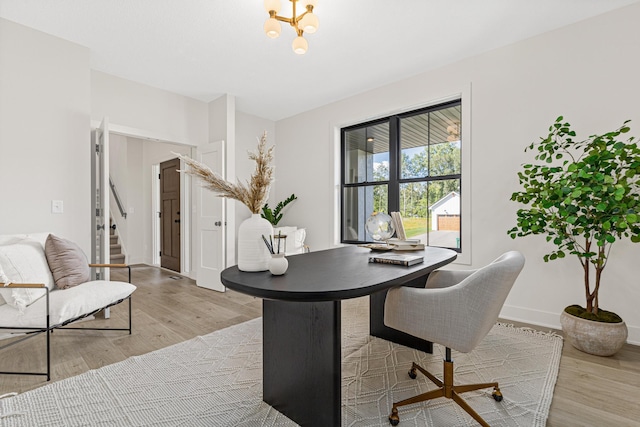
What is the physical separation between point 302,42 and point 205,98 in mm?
2673

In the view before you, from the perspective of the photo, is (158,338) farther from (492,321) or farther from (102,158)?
(492,321)

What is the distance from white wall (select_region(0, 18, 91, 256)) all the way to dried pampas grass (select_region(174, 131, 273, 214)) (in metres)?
2.28

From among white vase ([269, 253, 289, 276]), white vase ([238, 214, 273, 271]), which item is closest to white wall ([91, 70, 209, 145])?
white vase ([238, 214, 273, 271])

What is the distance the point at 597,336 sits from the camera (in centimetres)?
215

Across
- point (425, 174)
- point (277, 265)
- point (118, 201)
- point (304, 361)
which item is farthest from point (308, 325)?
point (118, 201)

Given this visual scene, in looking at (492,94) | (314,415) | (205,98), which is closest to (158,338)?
(314,415)

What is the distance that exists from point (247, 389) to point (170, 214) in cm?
461

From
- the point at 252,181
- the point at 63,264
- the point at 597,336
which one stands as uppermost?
the point at 252,181

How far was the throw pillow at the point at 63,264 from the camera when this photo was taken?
2.40 m

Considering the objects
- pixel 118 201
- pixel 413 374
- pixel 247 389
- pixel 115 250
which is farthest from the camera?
pixel 118 201

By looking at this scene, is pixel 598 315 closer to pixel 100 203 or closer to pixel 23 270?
pixel 23 270

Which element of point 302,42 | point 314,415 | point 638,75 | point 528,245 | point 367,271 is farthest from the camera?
point 528,245

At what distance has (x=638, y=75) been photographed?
237 cm

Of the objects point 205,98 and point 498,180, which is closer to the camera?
point 498,180
